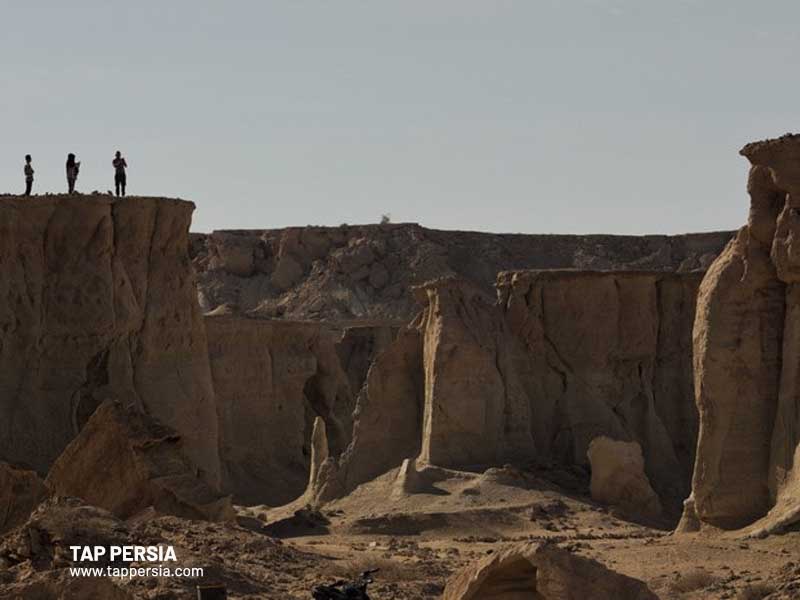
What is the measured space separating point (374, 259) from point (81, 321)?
53.8 meters

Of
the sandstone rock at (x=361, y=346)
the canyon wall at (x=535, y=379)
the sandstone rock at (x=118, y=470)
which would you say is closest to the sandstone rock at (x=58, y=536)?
the sandstone rock at (x=118, y=470)

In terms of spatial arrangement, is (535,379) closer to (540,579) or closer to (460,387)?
(460,387)

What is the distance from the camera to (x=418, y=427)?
147 ft

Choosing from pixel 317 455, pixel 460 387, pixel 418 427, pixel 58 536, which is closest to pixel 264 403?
pixel 317 455

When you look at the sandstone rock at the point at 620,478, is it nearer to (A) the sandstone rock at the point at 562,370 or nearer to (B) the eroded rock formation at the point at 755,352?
(A) the sandstone rock at the point at 562,370

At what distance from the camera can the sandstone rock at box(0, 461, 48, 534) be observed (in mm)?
28766

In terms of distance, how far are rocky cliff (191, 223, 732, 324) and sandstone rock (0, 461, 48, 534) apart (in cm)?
5885

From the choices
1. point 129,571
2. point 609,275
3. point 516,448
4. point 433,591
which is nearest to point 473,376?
point 516,448

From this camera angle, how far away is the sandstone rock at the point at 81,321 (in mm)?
39156

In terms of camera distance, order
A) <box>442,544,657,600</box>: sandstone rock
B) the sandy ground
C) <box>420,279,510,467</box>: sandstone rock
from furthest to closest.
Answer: <box>420,279,510,467</box>: sandstone rock < the sandy ground < <box>442,544,657,600</box>: sandstone rock

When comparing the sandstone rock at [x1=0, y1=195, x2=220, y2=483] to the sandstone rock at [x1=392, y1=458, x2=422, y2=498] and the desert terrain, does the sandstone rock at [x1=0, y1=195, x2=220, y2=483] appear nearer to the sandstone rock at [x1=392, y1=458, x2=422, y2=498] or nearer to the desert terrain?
the desert terrain

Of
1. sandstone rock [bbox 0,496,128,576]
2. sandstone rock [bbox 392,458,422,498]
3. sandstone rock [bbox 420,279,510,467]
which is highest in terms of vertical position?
sandstone rock [bbox 420,279,510,467]

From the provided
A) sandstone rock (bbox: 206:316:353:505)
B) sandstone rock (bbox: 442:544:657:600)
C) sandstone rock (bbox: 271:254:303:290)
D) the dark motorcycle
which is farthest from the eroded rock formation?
sandstone rock (bbox: 271:254:303:290)

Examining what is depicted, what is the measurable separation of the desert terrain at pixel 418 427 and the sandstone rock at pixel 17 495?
34 mm
